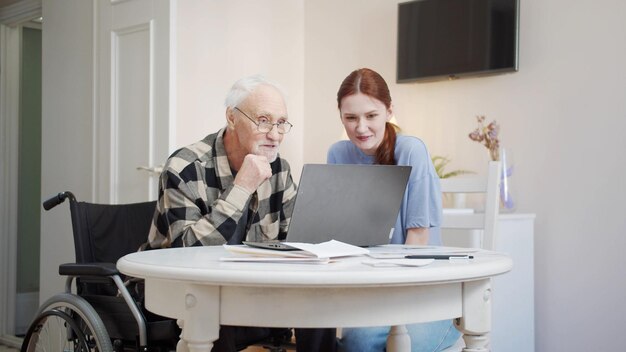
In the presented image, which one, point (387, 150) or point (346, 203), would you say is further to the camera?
point (387, 150)

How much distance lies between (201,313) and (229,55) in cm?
282

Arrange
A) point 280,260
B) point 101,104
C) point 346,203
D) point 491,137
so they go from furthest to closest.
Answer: point 101,104
point 491,137
point 346,203
point 280,260

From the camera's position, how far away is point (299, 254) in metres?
1.39

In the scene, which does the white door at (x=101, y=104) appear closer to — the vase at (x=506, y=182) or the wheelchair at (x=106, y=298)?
the wheelchair at (x=106, y=298)

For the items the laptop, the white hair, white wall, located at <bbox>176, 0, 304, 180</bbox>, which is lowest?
the laptop

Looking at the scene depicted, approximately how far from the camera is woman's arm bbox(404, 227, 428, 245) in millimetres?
2098

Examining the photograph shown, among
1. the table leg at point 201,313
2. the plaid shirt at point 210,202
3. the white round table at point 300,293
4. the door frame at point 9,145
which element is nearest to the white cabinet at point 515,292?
the plaid shirt at point 210,202

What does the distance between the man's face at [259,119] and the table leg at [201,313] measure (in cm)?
85

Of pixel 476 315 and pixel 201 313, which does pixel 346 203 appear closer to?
pixel 476 315

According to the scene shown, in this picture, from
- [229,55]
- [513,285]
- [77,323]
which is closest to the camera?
[77,323]

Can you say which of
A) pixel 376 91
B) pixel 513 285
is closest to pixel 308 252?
pixel 376 91

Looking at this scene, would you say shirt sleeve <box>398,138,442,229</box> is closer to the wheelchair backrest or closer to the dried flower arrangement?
the wheelchair backrest

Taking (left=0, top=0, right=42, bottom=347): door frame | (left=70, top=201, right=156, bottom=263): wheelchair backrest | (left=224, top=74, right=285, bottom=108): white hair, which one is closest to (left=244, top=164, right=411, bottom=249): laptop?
(left=224, top=74, right=285, bottom=108): white hair

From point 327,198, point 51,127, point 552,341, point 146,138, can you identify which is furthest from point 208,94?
point 327,198
